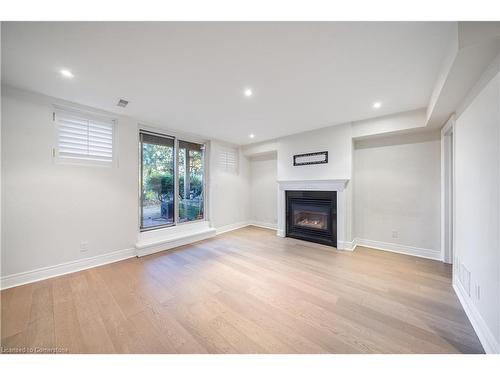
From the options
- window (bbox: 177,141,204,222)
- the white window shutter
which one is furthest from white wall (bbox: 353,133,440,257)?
window (bbox: 177,141,204,222)

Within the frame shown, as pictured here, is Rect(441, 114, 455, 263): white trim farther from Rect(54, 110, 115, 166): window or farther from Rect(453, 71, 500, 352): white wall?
Rect(54, 110, 115, 166): window

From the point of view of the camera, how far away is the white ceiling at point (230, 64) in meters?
1.34

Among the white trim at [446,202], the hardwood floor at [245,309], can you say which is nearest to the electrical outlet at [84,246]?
the hardwood floor at [245,309]

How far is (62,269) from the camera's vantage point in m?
2.44

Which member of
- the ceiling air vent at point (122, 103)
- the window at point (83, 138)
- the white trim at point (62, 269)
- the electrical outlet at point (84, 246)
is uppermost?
the ceiling air vent at point (122, 103)

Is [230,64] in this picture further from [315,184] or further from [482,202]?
[315,184]

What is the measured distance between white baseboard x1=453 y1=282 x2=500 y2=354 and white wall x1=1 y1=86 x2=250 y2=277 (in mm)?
4218

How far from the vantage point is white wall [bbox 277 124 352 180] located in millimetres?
3403

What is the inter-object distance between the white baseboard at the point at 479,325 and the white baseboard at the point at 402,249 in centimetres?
128

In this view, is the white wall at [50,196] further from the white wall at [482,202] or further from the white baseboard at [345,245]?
the white wall at [482,202]

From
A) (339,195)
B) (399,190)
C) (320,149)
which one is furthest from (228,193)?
(399,190)

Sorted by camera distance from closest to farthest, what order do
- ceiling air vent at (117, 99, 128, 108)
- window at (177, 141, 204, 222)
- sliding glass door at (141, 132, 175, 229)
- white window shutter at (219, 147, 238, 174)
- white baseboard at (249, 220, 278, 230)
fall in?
1. ceiling air vent at (117, 99, 128, 108)
2. sliding glass door at (141, 132, 175, 229)
3. window at (177, 141, 204, 222)
4. white window shutter at (219, 147, 238, 174)
5. white baseboard at (249, 220, 278, 230)

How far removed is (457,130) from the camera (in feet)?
6.69

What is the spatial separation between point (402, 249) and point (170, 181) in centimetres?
471
